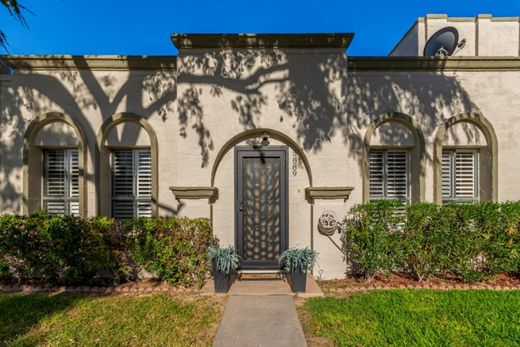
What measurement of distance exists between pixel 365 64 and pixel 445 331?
4.88 meters

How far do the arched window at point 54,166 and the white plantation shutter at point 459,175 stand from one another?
7.95 metres

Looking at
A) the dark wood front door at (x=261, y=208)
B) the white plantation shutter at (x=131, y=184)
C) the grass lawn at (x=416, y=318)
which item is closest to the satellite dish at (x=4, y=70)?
the white plantation shutter at (x=131, y=184)

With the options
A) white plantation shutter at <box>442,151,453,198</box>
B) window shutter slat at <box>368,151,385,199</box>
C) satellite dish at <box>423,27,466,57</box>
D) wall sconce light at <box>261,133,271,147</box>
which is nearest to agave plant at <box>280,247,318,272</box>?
wall sconce light at <box>261,133,271,147</box>

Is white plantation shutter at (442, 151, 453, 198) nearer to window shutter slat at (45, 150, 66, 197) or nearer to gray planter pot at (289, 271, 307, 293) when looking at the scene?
gray planter pot at (289, 271, 307, 293)

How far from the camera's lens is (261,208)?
5.52m

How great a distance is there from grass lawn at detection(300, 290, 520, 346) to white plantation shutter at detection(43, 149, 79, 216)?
17.9 ft

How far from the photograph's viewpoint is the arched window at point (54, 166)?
5801 millimetres

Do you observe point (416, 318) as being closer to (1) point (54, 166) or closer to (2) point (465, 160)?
(2) point (465, 160)

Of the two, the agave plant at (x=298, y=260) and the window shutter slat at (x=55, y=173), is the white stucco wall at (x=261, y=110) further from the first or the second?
the agave plant at (x=298, y=260)

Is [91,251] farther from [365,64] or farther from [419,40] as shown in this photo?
[419,40]

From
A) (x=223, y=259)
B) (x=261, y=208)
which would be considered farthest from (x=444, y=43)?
(x=223, y=259)

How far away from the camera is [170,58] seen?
5703mm

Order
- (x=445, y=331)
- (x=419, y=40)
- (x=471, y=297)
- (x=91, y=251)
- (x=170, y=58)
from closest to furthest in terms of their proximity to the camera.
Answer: (x=445, y=331) < (x=471, y=297) < (x=91, y=251) < (x=170, y=58) < (x=419, y=40)

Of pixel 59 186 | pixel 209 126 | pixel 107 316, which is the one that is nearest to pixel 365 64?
pixel 209 126
